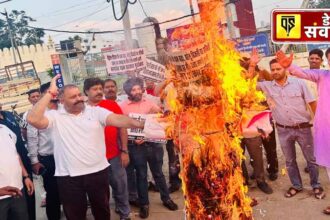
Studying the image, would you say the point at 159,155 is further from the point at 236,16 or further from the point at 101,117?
the point at 236,16

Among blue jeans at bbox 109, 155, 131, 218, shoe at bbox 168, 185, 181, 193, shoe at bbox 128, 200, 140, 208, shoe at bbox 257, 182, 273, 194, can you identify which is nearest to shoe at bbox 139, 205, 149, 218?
blue jeans at bbox 109, 155, 131, 218

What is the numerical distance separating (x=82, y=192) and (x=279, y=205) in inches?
106

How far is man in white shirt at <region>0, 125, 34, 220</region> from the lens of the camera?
3.84 meters

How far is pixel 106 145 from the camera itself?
5.06 metres

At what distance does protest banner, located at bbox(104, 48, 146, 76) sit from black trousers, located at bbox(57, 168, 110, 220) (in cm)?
377

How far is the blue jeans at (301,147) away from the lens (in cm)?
528

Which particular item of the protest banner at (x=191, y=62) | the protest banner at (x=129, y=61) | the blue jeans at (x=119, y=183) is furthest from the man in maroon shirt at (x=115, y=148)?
the protest banner at (x=129, y=61)

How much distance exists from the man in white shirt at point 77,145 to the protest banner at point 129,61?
3.63 m

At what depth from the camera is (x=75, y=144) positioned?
163 inches

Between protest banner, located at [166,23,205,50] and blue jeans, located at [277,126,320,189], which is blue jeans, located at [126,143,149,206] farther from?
protest banner, located at [166,23,205,50]

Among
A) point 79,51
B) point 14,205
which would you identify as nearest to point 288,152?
point 14,205

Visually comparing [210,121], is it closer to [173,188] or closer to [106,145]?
[106,145]

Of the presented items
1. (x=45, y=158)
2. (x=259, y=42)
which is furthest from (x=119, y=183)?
(x=259, y=42)

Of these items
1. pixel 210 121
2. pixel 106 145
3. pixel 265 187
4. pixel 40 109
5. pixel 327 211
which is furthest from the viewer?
pixel 265 187
